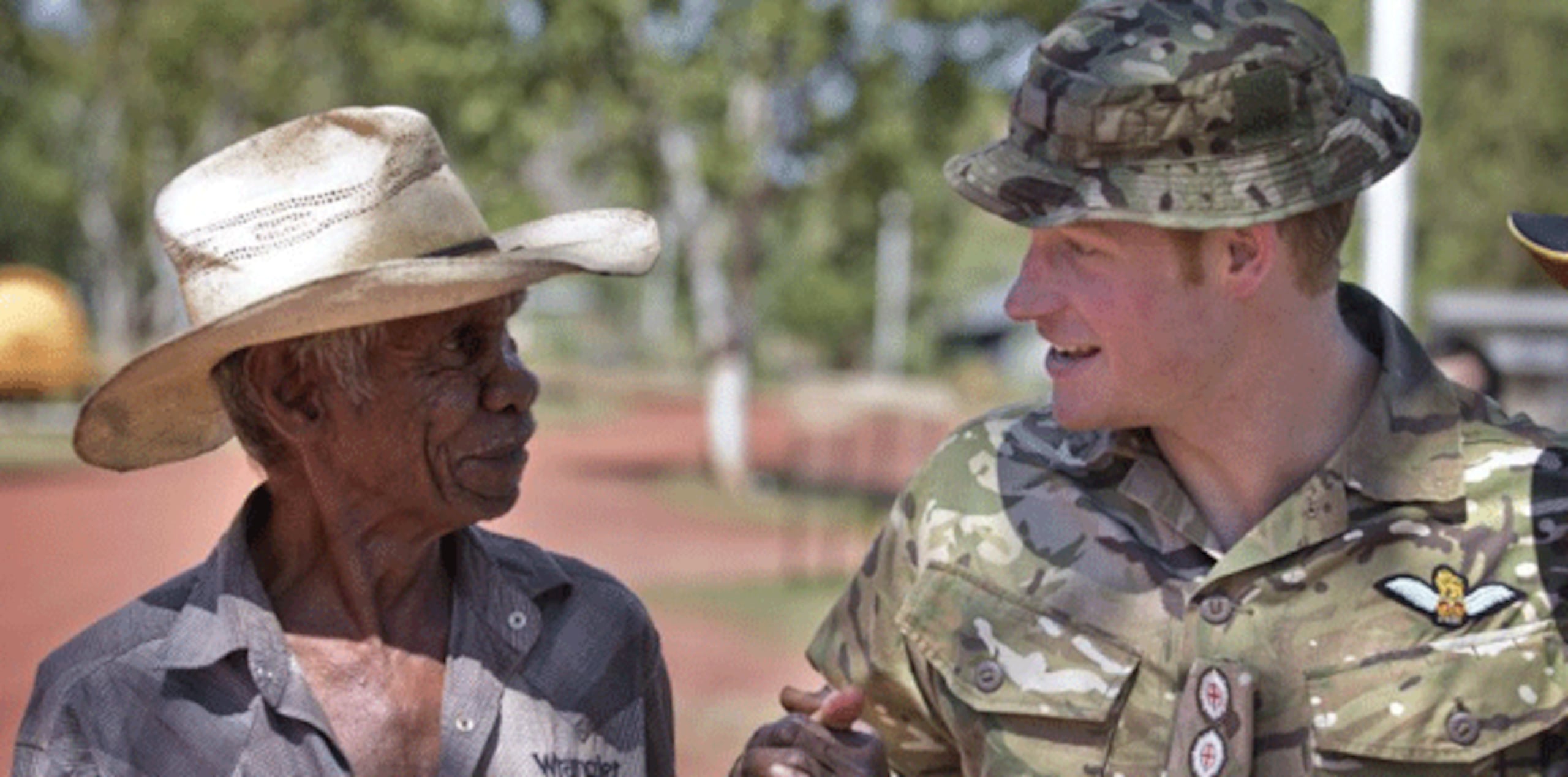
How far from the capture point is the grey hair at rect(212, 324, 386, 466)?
2.85m

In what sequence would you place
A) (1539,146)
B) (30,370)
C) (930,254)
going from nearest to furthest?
(30,370)
(1539,146)
(930,254)

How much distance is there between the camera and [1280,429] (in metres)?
2.89

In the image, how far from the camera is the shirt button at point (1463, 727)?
2783 mm

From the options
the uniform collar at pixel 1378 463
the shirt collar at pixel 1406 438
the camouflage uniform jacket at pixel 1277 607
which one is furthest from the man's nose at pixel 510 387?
the shirt collar at pixel 1406 438

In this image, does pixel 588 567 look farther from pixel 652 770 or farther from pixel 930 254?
pixel 930 254

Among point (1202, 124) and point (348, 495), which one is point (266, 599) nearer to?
point (348, 495)

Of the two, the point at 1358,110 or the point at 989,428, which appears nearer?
the point at 1358,110

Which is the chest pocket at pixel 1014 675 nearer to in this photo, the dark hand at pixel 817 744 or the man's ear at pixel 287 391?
Result: the dark hand at pixel 817 744

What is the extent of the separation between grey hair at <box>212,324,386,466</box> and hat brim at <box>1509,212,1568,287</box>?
1444mm

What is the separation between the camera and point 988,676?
3.03 meters

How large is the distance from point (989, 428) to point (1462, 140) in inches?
1504

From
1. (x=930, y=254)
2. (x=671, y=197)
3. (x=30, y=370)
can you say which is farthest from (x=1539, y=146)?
(x=30, y=370)

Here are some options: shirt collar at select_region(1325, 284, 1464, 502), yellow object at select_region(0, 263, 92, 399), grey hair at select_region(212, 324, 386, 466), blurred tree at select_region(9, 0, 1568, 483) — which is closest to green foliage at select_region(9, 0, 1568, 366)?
blurred tree at select_region(9, 0, 1568, 483)

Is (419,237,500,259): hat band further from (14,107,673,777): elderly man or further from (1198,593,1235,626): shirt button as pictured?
(1198,593,1235,626): shirt button
